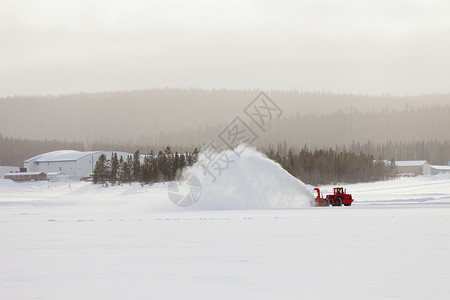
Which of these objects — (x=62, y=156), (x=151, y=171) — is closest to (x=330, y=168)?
(x=151, y=171)

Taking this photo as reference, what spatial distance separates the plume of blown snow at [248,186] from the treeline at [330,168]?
6703cm

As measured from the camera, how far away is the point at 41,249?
56.3 ft

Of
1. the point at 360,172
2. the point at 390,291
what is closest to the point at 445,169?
→ the point at 360,172

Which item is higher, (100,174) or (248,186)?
(248,186)

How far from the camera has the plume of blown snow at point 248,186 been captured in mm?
40531

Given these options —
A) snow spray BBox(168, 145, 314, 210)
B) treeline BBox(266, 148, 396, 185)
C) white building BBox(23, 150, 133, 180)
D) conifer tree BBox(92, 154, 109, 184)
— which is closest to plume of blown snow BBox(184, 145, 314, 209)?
snow spray BBox(168, 145, 314, 210)

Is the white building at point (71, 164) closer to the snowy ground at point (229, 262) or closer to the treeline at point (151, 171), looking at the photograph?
the treeline at point (151, 171)

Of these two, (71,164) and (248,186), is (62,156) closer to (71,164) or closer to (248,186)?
(71,164)

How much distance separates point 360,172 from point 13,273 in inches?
4966

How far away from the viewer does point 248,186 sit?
4103 centimetres

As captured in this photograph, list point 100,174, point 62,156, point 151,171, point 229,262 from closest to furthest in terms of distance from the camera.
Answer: point 229,262 → point 151,171 → point 100,174 → point 62,156

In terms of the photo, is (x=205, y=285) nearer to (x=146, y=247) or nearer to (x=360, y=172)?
(x=146, y=247)

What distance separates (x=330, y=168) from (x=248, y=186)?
8683cm

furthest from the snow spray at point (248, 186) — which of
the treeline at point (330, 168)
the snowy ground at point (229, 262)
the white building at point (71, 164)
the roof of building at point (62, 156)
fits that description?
the roof of building at point (62, 156)
